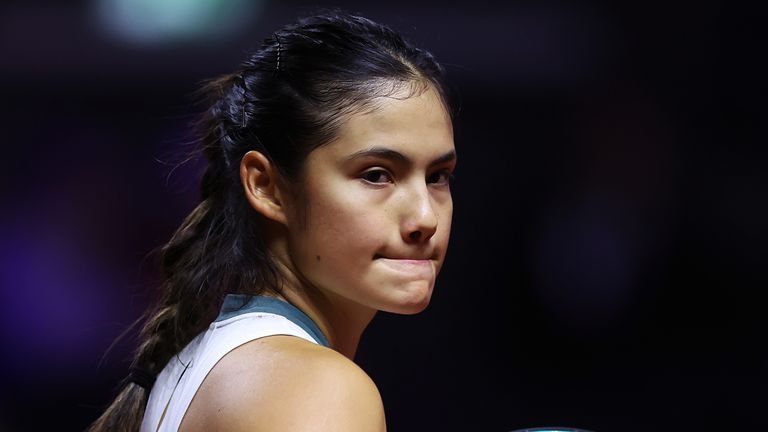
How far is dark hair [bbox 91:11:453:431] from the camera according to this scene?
994 millimetres

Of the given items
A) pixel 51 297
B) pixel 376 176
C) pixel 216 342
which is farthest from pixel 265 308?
pixel 51 297

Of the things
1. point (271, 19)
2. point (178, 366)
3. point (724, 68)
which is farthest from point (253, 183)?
point (724, 68)

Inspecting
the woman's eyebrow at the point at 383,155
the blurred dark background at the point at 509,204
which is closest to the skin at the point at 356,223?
the woman's eyebrow at the point at 383,155

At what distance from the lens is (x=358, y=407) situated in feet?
2.57

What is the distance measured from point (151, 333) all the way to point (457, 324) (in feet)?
3.54

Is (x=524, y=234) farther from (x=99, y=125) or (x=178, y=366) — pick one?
(x=178, y=366)

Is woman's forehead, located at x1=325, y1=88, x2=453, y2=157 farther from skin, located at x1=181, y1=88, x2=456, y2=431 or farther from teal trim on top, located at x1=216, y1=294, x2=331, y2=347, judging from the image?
teal trim on top, located at x1=216, y1=294, x2=331, y2=347

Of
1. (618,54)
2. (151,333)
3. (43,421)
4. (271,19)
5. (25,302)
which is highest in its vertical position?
(618,54)

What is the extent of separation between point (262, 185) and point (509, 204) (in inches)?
44.9

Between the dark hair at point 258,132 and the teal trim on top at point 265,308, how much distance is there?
2cm

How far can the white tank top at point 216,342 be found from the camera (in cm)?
91

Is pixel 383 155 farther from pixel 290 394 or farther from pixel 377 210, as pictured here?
pixel 290 394

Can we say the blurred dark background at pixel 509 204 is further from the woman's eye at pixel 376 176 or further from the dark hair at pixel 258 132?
the woman's eye at pixel 376 176

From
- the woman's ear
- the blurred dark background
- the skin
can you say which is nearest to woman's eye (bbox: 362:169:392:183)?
the skin
